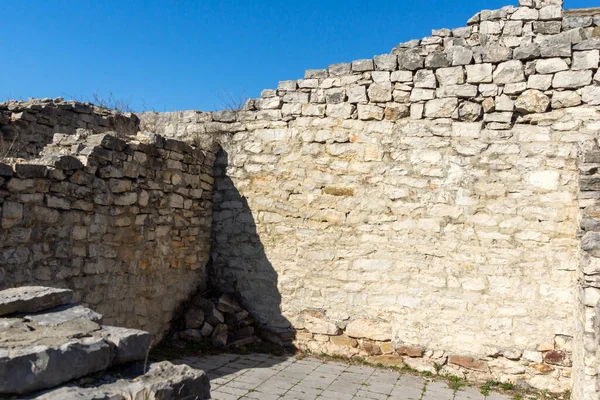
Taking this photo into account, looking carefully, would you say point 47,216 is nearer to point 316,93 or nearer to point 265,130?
point 265,130

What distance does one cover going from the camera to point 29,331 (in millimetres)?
2549

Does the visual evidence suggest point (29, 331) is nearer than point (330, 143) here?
Yes

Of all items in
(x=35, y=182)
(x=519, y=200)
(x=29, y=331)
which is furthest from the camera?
(x=519, y=200)

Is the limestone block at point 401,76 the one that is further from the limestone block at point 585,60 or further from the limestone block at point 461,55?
the limestone block at point 585,60

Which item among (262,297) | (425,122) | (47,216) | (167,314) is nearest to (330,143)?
(425,122)

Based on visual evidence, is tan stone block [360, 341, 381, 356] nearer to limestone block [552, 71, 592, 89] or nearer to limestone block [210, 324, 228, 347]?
limestone block [210, 324, 228, 347]

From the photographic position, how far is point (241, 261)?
7.27 meters

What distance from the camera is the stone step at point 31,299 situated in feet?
9.09

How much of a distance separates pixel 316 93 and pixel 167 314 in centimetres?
353

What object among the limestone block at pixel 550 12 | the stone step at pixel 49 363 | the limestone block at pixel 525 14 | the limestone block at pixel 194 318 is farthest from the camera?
the limestone block at pixel 525 14

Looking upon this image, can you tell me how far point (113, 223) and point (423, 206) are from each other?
3648 mm

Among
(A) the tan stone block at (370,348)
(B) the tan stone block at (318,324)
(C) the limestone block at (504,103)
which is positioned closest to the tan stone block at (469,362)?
(A) the tan stone block at (370,348)

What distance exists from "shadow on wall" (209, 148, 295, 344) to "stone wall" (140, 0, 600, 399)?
0.06ft

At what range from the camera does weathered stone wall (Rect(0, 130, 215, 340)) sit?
4.90 metres
